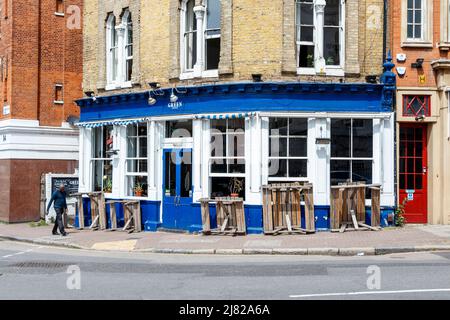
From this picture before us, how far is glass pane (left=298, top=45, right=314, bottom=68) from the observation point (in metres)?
18.9

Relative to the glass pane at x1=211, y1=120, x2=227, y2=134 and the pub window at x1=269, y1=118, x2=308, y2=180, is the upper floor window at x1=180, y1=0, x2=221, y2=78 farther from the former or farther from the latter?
the pub window at x1=269, y1=118, x2=308, y2=180

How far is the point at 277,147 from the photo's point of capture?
18.7 m

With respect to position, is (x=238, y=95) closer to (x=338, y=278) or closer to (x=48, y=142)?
(x=338, y=278)

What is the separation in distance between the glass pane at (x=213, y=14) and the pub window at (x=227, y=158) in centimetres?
291

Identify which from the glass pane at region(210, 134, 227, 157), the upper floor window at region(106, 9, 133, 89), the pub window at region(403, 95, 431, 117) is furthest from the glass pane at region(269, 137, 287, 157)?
the upper floor window at region(106, 9, 133, 89)

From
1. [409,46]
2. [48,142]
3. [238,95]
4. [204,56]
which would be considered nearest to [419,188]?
[409,46]

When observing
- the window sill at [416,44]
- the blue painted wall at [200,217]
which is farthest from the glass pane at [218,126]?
the window sill at [416,44]

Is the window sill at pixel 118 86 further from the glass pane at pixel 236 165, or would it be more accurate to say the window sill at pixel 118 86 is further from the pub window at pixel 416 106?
the pub window at pixel 416 106

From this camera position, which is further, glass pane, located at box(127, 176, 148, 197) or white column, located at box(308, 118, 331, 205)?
glass pane, located at box(127, 176, 148, 197)

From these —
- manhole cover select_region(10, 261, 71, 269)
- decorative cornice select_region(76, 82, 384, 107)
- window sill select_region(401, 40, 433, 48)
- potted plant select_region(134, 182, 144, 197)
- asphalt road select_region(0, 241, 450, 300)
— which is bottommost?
manhole cover select_region(10, 261, 71, 269)

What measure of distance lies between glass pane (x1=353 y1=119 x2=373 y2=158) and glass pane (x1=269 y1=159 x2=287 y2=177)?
6.68ft

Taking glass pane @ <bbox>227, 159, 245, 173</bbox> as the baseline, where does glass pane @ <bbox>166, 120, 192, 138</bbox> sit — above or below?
above

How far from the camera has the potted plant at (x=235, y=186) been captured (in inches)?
746

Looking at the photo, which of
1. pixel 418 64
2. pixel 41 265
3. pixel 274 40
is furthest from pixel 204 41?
pixel 41 265
